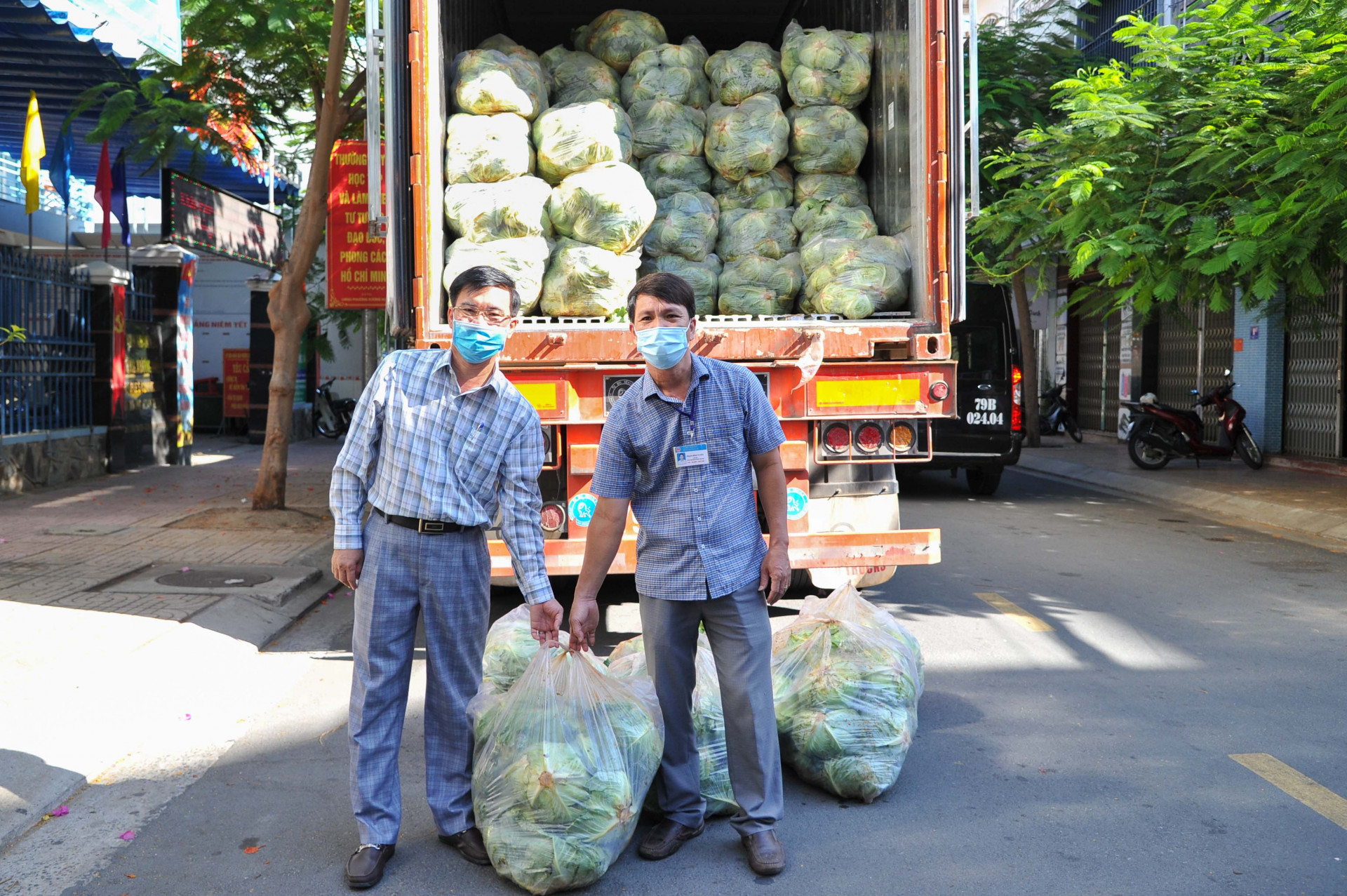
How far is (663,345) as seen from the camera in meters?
3.45

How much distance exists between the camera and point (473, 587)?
3527mm

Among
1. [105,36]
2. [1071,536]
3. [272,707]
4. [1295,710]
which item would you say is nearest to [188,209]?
[105,36]

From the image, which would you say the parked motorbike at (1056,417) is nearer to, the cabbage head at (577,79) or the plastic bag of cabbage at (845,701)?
the cabbage head at (577,79)

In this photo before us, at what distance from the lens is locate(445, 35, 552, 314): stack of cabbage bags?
20.2ft

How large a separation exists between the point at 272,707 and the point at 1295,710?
443cm

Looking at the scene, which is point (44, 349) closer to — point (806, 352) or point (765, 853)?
point (806, 352)

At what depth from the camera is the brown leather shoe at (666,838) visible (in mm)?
3545

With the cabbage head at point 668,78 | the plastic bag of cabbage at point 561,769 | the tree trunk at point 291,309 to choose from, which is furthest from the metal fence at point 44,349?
the plastic bag of cabbage at point 561,769

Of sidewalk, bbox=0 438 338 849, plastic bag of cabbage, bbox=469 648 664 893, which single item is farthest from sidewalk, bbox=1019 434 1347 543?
sidewalk, bbox=0 438 338 849

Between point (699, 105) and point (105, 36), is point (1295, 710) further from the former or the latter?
point (105, 36)

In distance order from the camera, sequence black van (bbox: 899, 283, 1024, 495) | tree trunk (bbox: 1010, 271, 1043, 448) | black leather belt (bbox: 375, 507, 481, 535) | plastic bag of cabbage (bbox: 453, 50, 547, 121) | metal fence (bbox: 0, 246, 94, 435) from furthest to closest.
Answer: tree trunk (bbox: 1010, 271, 1043, 448), black van (bbox: 899, 283, 1024, 495), metal fence (bbox: 0, 246, 94, 435), plastic bag of cabbage (bbox: 453, 50, 547, 121), black leather belt (bbox: 375, 507, 481, 535)

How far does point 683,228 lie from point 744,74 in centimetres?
115

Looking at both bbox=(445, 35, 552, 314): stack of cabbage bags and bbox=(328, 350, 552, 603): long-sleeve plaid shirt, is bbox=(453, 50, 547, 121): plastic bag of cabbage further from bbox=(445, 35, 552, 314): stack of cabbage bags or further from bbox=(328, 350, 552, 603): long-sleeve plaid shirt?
bbox=(328, 350, 552, 603): long-sleeve plaid shirt

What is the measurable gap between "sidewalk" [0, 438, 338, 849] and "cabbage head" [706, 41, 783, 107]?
4.11 metres
